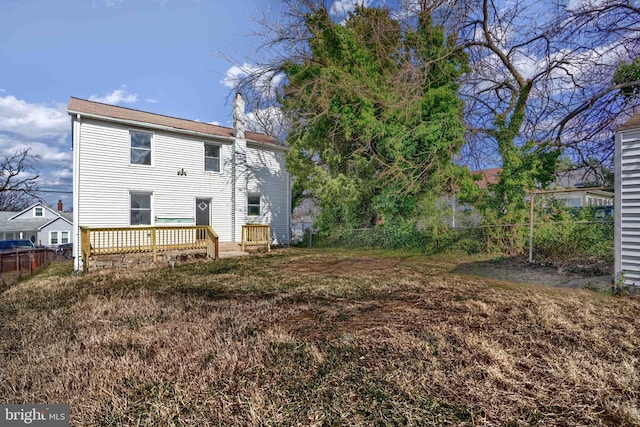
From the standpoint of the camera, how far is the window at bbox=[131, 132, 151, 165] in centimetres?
1097

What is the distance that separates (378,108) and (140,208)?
9.46 m

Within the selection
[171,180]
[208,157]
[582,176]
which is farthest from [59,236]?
[582,176]

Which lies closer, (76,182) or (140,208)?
(76,182)

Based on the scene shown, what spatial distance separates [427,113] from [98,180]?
11.3 m

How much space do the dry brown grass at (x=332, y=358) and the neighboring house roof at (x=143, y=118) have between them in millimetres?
7126

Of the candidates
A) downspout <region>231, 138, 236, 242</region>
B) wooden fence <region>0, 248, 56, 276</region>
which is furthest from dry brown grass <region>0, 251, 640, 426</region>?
wooden fence <region>0, 248, 56, 276</region>

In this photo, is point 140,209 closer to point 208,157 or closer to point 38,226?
point 208,157

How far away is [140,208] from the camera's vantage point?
440 inches

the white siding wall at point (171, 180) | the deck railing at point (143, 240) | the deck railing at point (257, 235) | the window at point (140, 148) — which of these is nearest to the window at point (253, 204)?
the white siding wall at point (171, 180)

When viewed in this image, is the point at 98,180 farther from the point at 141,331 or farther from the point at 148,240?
the point at 141,331

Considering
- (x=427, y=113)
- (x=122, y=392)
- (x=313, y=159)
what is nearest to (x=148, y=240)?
(x=313, y=159)

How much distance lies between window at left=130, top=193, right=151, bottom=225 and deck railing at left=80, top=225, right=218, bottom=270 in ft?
2.10

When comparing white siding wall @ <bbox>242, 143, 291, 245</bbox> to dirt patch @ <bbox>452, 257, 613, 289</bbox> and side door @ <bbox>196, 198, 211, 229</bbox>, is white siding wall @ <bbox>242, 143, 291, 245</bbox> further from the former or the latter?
dirt patch @ <bbox>452, 257, 613, 289</bbox>

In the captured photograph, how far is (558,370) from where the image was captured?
2346mm
